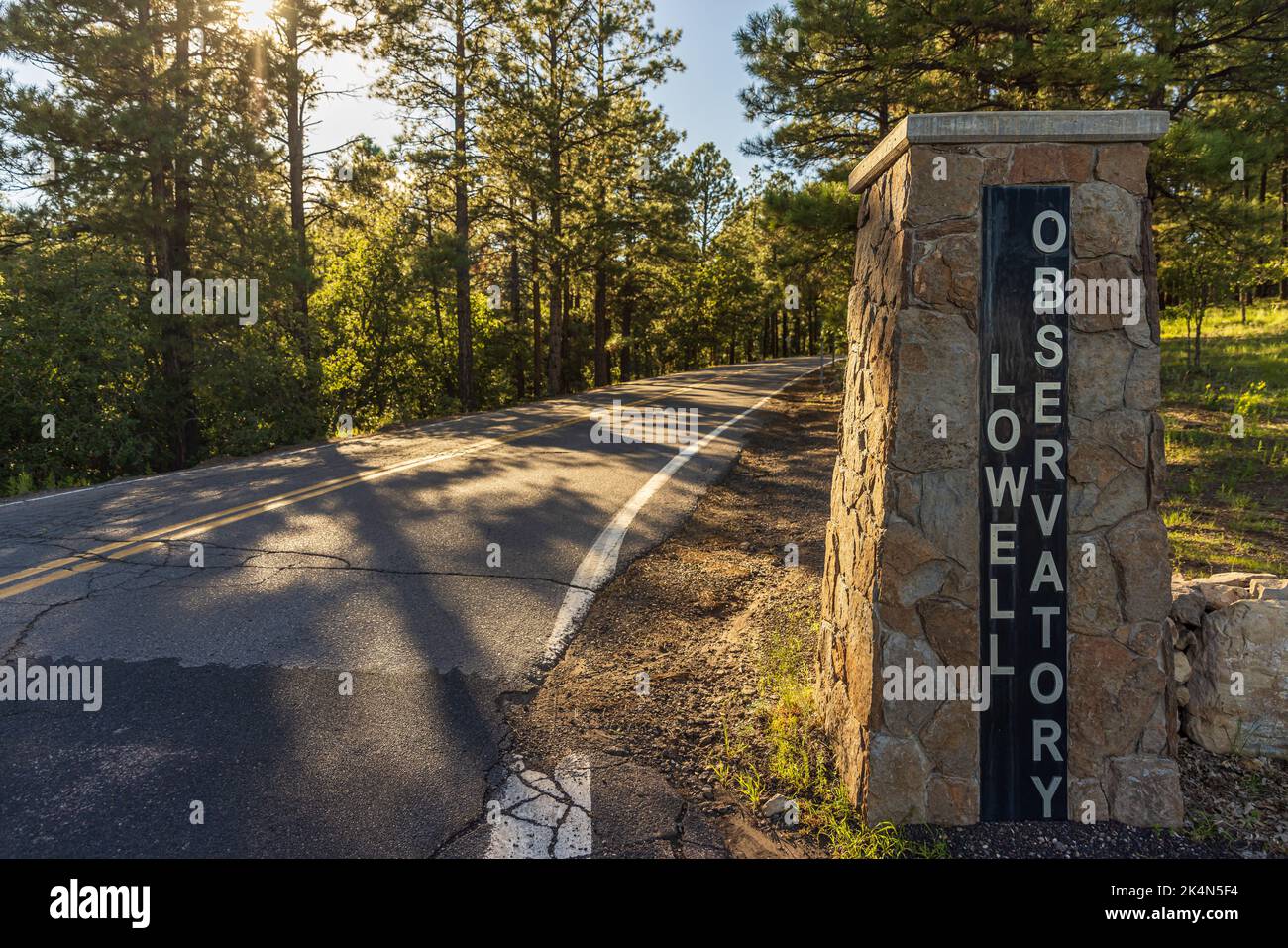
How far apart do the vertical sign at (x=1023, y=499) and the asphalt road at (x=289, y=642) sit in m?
2.13

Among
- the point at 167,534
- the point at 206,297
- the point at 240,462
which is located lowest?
the point at 167,534

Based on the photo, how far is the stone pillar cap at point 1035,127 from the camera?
2660 mm

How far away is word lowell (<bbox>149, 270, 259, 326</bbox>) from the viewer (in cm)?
1463

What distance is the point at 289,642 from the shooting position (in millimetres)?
4082

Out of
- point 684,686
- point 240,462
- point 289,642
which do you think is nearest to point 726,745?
point 684,686

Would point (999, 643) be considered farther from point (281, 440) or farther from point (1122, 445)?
point (281, 440)

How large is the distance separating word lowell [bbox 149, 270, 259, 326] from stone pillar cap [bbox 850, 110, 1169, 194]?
53.5ft

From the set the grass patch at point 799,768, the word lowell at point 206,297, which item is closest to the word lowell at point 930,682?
the grass patch at point 799,768

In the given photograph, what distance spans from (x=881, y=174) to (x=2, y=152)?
16.7m

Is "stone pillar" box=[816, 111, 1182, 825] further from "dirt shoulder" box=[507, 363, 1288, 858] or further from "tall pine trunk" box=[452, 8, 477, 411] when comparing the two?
"tall pine trunk" box=[452, 8, 477, 411]

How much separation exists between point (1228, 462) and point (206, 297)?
61.3 ft

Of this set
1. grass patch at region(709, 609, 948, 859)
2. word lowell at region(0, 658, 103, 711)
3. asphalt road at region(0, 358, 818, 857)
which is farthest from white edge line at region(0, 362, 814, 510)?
grass patch at region(709, 609, 948, 859)
